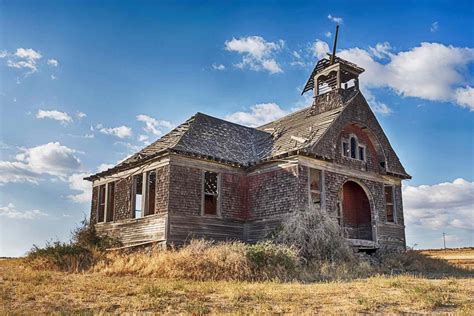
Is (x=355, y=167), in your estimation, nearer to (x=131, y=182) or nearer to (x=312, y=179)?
(x=312, y=179)

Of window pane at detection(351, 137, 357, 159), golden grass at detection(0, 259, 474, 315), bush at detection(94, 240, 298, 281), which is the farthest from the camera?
window pane at detection(351, 137, 357, 159)

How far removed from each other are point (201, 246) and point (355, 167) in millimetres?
10940

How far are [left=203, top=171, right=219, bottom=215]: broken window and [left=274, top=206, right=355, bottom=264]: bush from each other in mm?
3762

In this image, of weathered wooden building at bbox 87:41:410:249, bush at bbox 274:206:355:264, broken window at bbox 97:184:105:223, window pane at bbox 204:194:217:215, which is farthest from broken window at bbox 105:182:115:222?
bush at bbox 274:206:355:264

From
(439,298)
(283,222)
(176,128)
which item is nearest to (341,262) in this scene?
(283,222)

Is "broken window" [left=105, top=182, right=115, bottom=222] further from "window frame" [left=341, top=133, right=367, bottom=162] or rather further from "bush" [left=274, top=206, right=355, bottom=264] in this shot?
"window frame" [left=341, top=133, right=367, bottom=162]

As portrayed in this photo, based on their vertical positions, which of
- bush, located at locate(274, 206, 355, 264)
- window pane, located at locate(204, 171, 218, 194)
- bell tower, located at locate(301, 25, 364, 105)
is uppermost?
bell tower, located at locate(301, 25, 364, 105)

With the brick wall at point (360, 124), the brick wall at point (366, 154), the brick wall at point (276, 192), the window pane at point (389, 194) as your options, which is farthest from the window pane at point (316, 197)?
the window pane at point (389, 194)

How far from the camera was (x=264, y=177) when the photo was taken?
22391 millimetres

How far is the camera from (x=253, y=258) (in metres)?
16.3

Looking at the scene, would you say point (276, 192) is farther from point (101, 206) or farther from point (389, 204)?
point (101, 206)

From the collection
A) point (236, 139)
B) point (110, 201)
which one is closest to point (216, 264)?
point (110, 201)

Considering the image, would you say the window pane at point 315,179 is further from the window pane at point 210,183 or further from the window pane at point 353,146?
the window pane at point 210,183

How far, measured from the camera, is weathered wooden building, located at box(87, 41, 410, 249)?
20812mm
